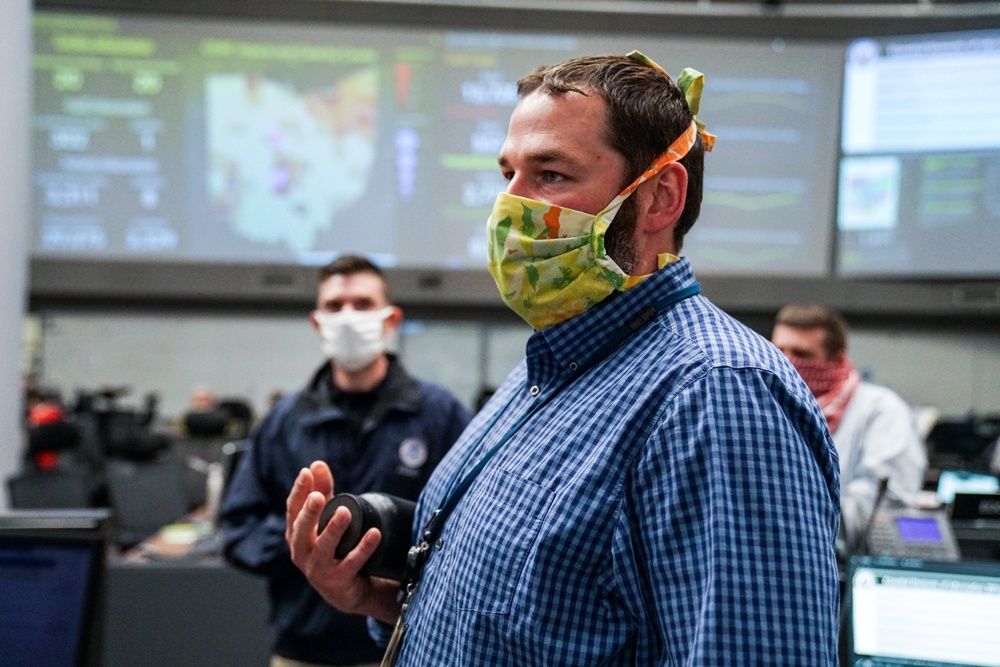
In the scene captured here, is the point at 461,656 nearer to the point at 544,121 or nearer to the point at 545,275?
the point at 545,275

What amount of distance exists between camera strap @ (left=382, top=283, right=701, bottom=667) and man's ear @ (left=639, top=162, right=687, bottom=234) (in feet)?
0.28

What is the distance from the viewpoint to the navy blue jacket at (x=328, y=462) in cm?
212

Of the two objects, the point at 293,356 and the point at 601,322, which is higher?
the point at 601,322

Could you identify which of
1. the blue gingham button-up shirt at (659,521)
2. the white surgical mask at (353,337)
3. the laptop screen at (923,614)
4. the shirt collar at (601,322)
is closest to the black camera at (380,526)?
the blue gingham button-up shirt at (659,521)

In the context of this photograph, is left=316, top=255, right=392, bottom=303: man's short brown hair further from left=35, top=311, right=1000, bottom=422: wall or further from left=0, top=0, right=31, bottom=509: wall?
left=35, top=311, right=1000, bottom=422: wall

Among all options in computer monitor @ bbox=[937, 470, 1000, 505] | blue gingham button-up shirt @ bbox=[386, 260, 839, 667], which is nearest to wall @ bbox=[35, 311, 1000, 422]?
computer monitor @ bbox=[937, 470, 1000, 505]

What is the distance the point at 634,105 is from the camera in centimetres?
96

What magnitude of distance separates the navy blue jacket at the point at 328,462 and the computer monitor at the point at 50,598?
29.3 inches

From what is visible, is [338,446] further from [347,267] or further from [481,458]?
[481,458]

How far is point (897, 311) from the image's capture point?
6.31 m

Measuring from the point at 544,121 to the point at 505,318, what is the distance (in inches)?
212


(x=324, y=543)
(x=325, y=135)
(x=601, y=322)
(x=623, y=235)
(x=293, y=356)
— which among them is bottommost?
(x=293, y=356)

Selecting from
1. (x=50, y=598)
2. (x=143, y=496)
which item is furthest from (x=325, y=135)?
(x=50, y=598)

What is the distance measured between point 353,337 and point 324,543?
4.38 feet
